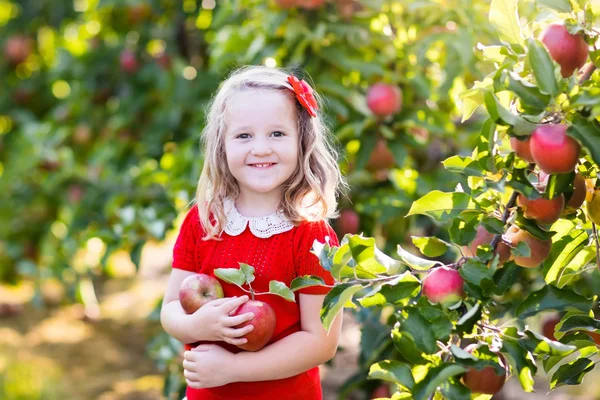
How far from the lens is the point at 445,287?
104 centimetres

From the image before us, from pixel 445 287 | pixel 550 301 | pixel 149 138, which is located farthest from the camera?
pixel 149 138

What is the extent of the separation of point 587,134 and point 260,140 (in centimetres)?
54

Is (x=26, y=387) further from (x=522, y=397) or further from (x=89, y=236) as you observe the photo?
(x=522, y=397)

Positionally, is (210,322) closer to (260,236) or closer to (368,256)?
(260,236)

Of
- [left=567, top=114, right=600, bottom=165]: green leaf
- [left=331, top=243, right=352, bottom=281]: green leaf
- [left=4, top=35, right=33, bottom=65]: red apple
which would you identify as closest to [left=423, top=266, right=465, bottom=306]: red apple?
[left=331, top=243, right=352, bottom=281]: green leaf

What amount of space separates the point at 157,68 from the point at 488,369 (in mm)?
2166

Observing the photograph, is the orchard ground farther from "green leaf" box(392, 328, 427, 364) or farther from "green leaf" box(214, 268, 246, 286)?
"green leaf" box(392, 328, 427, 364)

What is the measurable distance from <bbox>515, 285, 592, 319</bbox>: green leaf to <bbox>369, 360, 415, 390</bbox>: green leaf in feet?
0.75

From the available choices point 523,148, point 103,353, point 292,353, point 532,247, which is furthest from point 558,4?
point 103,353

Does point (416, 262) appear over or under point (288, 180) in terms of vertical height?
under

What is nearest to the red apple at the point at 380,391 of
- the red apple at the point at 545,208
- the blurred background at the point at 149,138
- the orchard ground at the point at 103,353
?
the blurred background at the point at 149,138

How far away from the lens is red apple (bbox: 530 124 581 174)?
3.08 feet

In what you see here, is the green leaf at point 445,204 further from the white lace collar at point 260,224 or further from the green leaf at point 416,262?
the white lace collar at point 260,224

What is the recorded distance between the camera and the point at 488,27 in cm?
211
